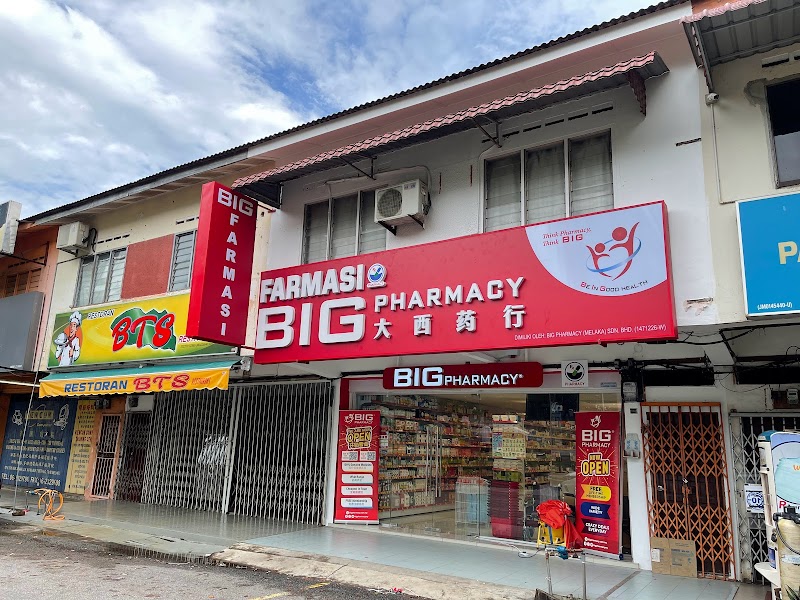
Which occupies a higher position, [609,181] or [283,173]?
[283,173]

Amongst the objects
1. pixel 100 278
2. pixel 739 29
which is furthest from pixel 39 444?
pixel 739 29

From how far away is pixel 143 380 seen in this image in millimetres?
12812

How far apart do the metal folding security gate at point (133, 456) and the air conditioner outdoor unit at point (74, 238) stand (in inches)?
182

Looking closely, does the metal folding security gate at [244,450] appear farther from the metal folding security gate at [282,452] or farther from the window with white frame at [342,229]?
the window with white frame at [342,229]

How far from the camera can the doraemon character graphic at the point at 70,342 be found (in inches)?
599

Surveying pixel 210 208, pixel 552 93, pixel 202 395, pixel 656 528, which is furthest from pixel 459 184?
pixel 202 395

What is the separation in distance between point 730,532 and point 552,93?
21.4 feet

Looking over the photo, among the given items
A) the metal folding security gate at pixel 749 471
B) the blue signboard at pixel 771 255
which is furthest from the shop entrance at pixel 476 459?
the blue signboard at pixel 771 255

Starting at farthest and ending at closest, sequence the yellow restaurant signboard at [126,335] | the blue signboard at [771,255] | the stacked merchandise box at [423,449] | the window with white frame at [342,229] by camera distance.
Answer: the yellow restaurant signboard at [126,335], the stacked merchandise box at [423,449], the window with white frame at [342,229], the blue signboard at [771,255]

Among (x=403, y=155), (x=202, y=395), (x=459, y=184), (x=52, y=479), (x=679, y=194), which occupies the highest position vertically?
(x=403, y=155)

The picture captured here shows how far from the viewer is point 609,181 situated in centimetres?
895

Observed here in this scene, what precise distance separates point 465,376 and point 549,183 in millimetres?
3464

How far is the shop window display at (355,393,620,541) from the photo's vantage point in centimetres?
1030

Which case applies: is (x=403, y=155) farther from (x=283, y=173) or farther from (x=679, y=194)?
(x=679, y=194)
